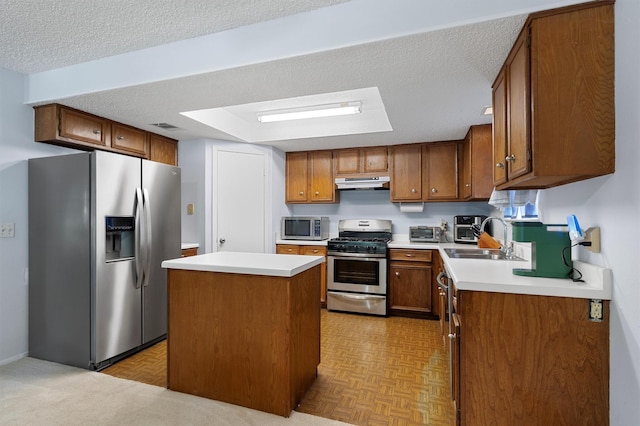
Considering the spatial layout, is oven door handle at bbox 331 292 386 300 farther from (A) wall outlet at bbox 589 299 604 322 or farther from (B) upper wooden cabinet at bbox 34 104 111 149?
(B) upper wooden cabinet at bbox 34 104 111 149

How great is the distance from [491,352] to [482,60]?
161 centimetres

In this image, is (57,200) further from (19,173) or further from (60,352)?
(60,352)

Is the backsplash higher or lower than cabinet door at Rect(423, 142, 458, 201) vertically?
lower

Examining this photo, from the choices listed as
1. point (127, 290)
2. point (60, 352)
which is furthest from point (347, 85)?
point (60, 352)

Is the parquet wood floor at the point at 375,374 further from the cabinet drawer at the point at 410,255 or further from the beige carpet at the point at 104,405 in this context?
the cabinet drawer at the point at 410,255

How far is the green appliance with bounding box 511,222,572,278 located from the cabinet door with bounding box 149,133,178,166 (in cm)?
365

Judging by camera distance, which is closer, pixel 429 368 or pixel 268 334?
pixel 268 334

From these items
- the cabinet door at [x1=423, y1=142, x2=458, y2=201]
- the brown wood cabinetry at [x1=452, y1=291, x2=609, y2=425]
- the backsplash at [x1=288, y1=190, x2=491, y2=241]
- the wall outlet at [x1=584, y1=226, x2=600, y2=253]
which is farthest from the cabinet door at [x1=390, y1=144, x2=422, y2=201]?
the brown wood cabinetry at [x1=452, y1=291, x2=609, y2=425]

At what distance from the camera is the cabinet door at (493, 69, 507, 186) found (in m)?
1.86

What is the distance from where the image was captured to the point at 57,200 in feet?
8.55

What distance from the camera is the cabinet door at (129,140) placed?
316 cm

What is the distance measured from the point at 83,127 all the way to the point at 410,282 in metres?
3.71

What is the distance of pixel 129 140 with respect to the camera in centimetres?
331

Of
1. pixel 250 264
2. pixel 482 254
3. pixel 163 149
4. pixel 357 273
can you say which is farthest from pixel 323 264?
pixel 163 149
